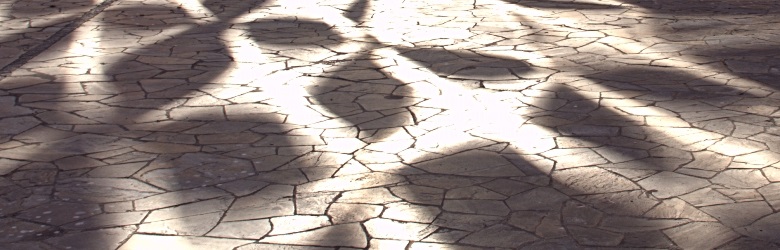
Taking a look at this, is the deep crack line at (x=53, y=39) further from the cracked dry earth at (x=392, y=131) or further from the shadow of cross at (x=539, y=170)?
the shadow of cross at (x=539, y=170)

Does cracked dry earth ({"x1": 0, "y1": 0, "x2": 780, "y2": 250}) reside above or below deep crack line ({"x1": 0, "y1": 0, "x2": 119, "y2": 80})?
above

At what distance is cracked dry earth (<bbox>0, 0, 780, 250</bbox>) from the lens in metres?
4.40

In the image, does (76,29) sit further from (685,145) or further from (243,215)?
(685,145)

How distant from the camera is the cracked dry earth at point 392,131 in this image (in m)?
4.40

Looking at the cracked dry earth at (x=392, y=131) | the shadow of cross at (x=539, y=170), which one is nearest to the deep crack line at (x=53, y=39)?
the cracked dry earth at (x=392, y=131)

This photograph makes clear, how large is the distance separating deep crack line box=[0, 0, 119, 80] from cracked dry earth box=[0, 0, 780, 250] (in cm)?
5

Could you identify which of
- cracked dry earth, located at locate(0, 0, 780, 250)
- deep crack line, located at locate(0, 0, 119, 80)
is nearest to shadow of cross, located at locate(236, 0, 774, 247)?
cracked dry earth, located at locate(0, 0, 780, 250)

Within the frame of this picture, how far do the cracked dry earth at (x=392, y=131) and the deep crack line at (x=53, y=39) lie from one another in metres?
0.05

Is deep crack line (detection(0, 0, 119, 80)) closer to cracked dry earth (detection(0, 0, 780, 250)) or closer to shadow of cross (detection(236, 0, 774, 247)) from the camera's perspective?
cracked dry earth (detection(0, 0, 780, 250))

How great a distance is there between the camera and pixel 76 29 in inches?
361

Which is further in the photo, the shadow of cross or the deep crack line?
the deep crack line

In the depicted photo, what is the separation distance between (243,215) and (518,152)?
5.26 ft

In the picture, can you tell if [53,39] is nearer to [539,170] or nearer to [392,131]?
[392,131]

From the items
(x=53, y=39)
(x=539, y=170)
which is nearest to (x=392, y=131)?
(x=539, y=170)
